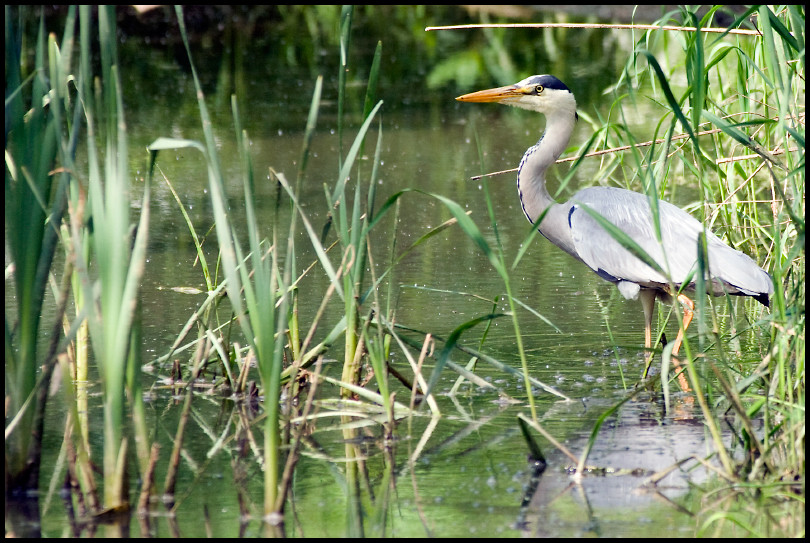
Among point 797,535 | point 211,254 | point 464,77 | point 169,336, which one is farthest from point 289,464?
point 464,77

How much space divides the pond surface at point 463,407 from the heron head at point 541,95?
1.69 feet

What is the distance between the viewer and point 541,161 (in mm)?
5133

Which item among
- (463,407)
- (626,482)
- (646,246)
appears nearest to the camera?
(626,482)

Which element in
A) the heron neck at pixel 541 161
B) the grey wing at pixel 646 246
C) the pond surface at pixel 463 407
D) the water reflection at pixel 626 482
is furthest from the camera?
the heron neck at pixel 541 161

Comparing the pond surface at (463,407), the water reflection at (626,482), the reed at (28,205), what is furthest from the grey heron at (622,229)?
the reed at (28,205)

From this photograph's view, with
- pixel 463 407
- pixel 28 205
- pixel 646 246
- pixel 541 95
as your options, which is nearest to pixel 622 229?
pixel 646 246

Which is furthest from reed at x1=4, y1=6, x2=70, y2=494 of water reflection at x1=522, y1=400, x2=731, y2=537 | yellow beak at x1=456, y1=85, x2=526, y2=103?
yellow beak at x1=456, y1=85, x2=526, y2=103

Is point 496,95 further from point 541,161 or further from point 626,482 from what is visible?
point 626,482

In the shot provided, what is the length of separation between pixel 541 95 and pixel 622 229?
2.50ft

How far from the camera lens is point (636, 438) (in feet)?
12.4

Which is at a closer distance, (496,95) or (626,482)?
(626,482)

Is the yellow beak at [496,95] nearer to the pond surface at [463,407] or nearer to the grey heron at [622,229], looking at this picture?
the grey heron at [622,229]

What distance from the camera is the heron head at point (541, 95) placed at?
17.0 ft

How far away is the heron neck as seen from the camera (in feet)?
16.8
